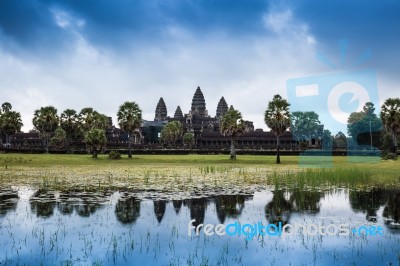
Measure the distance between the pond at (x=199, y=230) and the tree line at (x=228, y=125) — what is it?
3693cm

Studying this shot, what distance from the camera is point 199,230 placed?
469 inches

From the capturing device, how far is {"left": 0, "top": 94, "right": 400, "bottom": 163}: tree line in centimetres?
5501

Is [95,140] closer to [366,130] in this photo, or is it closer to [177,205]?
[177,205]

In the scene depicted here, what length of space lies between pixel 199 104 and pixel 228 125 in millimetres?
112547

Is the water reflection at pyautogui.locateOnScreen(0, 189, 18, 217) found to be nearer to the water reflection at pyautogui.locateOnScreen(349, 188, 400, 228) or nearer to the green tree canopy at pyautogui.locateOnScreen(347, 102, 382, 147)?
the water reflection at pyautogui.locateOnScreen(349, 188, 400, 228)

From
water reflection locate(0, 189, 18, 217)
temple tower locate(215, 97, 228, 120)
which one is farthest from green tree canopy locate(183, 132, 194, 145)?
water reflection locate(0, 189, 18, 217)

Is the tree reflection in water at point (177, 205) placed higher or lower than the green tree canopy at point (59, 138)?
lower

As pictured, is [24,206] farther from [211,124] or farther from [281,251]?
[211,124]

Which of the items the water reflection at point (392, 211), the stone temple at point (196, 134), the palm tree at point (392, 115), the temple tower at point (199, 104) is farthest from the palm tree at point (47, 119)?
the temple tower at point (199, 104)

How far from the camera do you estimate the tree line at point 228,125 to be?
5501cm

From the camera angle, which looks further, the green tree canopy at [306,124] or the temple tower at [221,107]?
the temple tower at [221,107]

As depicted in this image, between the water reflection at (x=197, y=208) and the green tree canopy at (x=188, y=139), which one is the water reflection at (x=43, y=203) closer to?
the water reflection at (x=197, y=208)

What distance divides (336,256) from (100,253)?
541 centimetres

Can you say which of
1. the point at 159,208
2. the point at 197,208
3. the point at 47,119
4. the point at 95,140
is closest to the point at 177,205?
the point at 159,208
